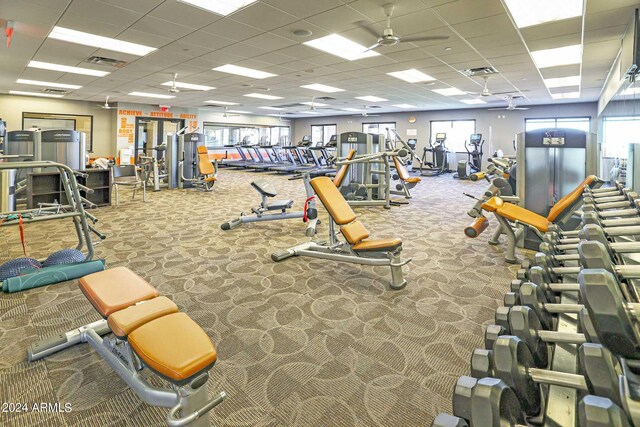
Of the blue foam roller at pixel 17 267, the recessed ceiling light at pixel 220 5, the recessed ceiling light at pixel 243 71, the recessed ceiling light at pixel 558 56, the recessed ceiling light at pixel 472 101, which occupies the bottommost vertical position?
the blue foam roller at pixel 17 267

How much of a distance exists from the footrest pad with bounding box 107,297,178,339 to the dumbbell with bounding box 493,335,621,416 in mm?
1295

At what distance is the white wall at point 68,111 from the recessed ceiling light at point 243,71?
8.35m

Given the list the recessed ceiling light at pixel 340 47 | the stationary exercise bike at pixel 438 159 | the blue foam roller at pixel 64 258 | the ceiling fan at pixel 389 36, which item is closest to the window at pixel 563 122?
the stationary exercise bike at pixel 438 159

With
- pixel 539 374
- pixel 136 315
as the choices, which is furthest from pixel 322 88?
pixel 539 374

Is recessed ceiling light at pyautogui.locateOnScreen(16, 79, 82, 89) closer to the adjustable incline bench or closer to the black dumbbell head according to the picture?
the adjustable incline bench

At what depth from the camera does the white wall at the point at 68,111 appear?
11812mm

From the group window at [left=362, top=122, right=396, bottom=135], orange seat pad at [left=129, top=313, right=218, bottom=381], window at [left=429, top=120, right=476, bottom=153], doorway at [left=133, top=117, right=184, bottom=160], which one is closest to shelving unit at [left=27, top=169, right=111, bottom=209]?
orange seat pad at [left=129, top=313, right=218, bottom=381]

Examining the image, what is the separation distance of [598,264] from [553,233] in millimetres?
1597

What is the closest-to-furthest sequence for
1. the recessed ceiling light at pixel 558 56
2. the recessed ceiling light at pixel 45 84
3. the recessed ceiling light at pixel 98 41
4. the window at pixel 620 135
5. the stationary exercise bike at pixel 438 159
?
the window at pixel 620 135, the recessed ceiling light at pixel 98 41, the recessed ceiling light at pixel 558 56, the recessed ceiling light at pixel 45 84, the stationary exercise bike at pixel 438 159

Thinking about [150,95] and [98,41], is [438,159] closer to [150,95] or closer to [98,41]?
[150,95]

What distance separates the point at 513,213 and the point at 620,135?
14.6 ft

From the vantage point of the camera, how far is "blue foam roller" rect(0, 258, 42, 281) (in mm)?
2807

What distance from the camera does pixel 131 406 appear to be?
5.17 feet

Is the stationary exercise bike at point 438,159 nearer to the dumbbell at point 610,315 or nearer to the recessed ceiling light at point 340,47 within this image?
the recessed ceiling light at point 340,47
